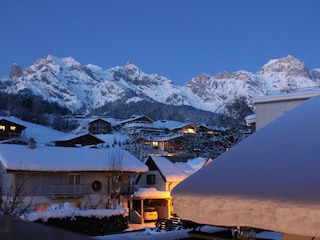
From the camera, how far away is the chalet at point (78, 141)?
52.9 meters

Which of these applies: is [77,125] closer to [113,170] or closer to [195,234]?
[113,170]

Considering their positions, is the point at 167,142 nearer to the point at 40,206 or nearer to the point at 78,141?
the point at 78,141

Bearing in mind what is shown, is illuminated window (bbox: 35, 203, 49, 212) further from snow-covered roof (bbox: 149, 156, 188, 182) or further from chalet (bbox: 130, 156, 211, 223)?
snow-covered roof (bbox: 149, 156, 188, 182)

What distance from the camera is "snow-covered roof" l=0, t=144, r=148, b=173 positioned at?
80.1 ft

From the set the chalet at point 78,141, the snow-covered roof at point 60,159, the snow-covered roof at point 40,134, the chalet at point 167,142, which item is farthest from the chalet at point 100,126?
the snow-covered roof at point 60,159

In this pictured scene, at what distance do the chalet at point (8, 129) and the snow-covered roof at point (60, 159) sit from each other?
91.7ft

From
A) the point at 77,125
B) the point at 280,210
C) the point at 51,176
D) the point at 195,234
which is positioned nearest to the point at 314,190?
the point at 280,210

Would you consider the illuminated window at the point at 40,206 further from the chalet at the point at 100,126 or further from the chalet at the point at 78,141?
the chalet at the point at 100,126

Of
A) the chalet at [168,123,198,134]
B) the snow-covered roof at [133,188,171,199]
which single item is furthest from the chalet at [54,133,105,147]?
the snow-covered roof at [133,188,171,199]

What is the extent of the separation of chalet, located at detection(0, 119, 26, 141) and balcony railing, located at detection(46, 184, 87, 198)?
31.1m

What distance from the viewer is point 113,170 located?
27.4 meters

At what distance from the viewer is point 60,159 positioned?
2669cm

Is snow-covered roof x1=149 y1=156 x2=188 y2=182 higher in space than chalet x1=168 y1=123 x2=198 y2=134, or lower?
lower

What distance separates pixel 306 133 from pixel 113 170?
25.5 metres
